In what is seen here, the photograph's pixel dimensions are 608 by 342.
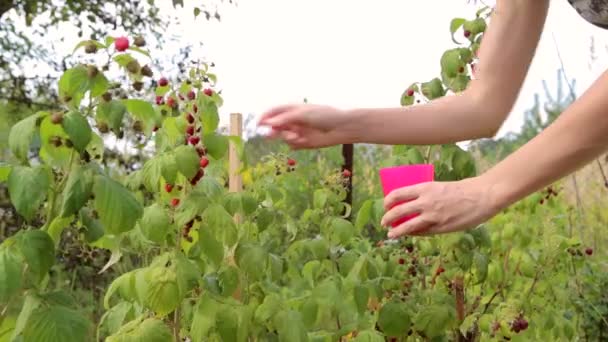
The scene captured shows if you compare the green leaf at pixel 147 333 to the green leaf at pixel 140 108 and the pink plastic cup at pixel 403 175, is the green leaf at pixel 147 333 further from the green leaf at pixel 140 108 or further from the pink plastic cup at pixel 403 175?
the pink plastic cup at pixel 403 175

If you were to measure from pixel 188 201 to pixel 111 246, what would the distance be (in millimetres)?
304

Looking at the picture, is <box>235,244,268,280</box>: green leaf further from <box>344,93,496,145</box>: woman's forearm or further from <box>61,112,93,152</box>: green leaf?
Result: <box>344,93,496,145</box>: woman's forearm

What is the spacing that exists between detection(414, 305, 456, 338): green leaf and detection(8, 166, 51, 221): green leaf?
140 cm

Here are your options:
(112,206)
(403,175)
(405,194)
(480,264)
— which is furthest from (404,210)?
→ (480,264)

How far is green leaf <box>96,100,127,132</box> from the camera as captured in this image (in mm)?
2307

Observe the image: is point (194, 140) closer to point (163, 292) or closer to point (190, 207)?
point (190, 207)

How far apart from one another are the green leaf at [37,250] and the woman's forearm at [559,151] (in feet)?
3.61

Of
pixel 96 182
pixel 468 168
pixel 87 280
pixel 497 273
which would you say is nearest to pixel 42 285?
pixel 96 182

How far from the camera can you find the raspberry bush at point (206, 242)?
227 centimetres

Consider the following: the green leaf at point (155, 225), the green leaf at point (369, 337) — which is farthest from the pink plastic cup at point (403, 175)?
the green leaf at point (369, 337)

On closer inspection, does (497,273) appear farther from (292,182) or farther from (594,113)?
(594,113)

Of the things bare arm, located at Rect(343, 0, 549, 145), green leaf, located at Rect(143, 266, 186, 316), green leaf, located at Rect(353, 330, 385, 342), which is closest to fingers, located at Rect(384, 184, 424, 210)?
bare arm, located at Rect(343, 0, 549, 145)

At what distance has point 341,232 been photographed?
3279 millimetres

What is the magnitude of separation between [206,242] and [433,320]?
0.86 m
